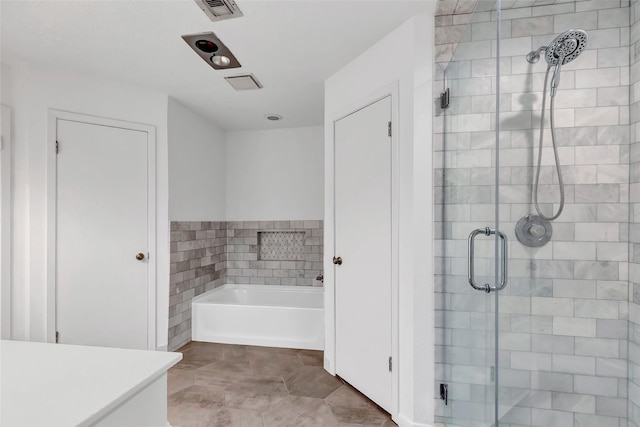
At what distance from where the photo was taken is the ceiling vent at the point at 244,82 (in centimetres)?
269

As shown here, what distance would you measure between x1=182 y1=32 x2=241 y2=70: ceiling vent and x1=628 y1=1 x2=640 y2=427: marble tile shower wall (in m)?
2.09

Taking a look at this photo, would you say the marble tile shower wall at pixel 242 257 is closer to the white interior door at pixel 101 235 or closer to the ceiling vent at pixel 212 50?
the white interior door at pixel 101 235

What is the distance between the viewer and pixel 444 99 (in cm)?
184

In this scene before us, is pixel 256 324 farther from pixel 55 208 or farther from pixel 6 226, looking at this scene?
pixel 6 226

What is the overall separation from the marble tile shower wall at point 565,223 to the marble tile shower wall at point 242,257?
8.62 ft

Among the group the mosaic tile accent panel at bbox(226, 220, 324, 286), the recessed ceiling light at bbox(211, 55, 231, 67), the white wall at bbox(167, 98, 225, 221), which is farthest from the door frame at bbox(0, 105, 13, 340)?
the mosaic tile accent panel at bbox(226, 220, 324, 286)

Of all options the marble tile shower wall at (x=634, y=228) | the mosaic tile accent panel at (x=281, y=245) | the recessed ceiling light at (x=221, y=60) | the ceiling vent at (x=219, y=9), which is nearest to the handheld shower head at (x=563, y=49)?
the marble tile shower wall at (x=634, y=228)

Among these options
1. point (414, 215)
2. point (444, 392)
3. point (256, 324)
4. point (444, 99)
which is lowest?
point (256, 324)

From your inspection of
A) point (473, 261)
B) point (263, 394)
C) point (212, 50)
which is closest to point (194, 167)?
point (212, 50)

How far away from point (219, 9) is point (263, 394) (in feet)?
7.83

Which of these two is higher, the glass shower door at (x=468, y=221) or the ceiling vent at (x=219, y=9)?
the ceiling vent at (x=219, y=9)

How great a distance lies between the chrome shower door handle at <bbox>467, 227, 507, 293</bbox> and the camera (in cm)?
145

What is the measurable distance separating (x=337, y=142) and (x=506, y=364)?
1761 mm

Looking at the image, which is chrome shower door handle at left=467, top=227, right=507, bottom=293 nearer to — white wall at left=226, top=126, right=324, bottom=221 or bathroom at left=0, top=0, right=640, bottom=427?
bathroom at left=0, top=0, right=640, bottom=427
